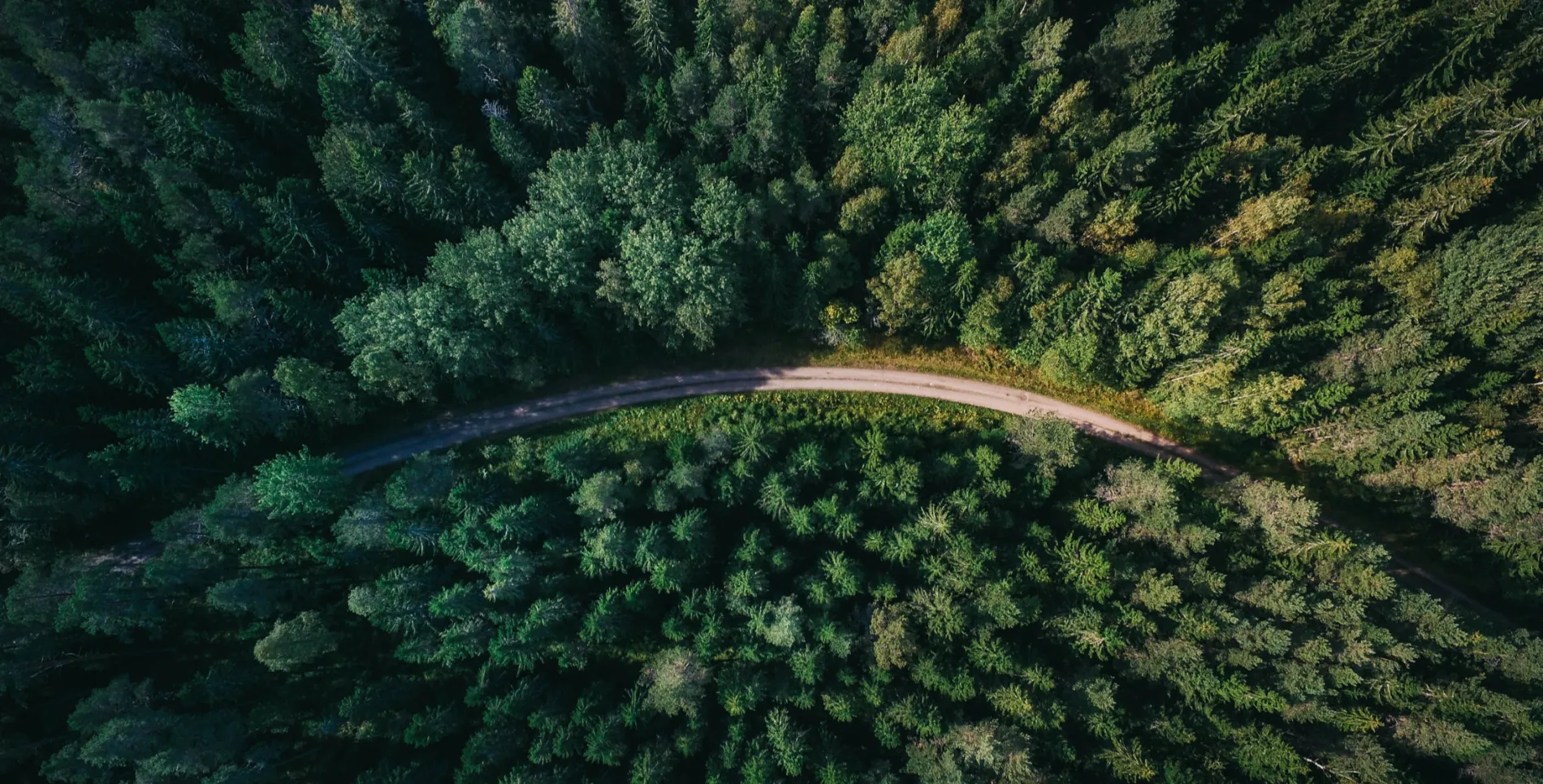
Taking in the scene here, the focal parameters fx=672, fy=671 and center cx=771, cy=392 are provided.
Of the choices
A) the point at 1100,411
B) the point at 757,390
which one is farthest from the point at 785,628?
the point at 1100,411

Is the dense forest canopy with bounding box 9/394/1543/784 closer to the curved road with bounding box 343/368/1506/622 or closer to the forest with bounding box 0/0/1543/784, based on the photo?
the forest with bounding box 0/0/1543/784

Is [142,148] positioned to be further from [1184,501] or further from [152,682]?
[1184,501]

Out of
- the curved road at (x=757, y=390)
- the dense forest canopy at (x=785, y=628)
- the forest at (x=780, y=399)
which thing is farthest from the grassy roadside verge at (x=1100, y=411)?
the dense forest canopy at (x=785, y=628)

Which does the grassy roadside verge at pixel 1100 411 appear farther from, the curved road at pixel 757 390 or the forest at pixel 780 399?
the forest at pixel 780 399

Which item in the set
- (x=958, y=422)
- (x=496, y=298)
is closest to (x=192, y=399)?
(x=496, y=298)

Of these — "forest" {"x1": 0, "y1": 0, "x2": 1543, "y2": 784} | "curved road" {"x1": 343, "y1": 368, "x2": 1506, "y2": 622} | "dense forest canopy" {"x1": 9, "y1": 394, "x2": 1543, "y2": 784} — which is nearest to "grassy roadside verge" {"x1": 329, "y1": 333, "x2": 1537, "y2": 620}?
"curved road" {"x1": 343, "y1": 368, "x2": 1506, "y2": 622}

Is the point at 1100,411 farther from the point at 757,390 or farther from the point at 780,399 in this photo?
the point at 757,390
